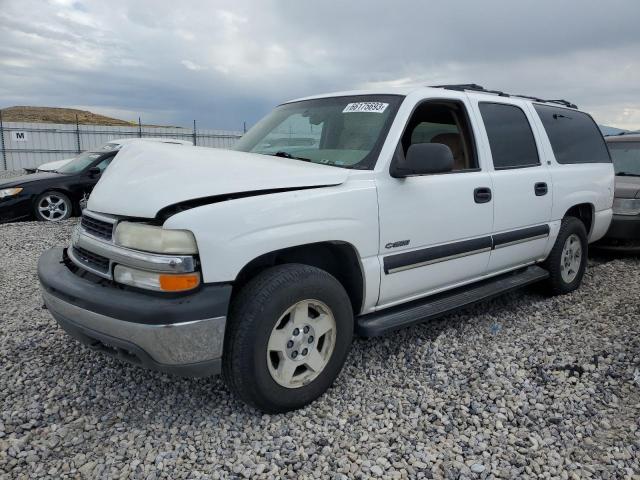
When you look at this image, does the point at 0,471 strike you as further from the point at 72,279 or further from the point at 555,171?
the point at 555,171

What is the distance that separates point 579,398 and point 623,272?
11.2 feet

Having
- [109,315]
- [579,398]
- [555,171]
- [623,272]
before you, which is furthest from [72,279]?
[623,272]

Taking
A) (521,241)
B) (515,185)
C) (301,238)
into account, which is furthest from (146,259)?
(521,241)

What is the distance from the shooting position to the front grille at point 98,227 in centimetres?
268

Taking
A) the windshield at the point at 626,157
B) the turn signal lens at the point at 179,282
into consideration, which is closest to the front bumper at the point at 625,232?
the windshield at the point at 626,157

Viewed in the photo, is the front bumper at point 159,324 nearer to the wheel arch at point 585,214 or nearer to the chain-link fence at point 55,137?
the wheel arch at point 585,214

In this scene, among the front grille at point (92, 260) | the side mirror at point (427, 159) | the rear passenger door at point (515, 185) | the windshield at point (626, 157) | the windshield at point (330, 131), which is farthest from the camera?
the windshield at point (626, 157)

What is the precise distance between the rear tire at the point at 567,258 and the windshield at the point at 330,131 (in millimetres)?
2323

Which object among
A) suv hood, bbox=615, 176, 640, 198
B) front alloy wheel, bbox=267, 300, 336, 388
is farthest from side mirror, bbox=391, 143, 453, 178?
suv hood, bbox=615, 176, 640, 198

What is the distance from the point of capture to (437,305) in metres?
3.50

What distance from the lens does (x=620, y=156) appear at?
7.15 meters

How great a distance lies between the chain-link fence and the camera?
23109 millimetres

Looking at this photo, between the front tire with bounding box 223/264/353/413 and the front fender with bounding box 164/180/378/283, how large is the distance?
18cm

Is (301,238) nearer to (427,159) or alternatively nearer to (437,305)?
(427,159)
